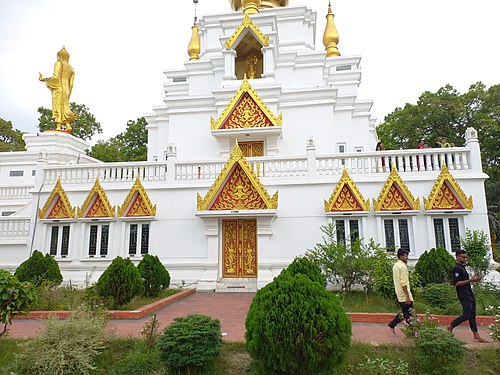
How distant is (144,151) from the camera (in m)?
32.0

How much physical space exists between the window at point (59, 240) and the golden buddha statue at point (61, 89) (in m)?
7.84

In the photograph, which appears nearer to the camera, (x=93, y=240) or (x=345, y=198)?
(x=345, y=198)

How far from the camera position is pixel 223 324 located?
299 inches

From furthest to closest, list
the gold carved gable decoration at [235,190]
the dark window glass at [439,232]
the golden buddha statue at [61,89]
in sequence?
1. the golden buddha statue at [61,89]
2. the gold carved gable decoration at [235,190]
3. the dark window glass at [439,232]

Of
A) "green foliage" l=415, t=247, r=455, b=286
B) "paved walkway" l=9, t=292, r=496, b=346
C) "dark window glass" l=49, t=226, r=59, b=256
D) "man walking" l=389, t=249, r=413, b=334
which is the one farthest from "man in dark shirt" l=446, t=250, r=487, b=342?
"dark window glass" l=49, t=226, r=59, b=256

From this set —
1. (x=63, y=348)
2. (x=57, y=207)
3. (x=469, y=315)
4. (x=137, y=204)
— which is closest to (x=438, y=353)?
(x=469, y=315)

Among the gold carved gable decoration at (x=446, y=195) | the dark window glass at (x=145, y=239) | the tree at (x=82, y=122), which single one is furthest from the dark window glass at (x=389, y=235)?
the tree at (x=82, y=122)

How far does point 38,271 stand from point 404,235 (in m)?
11.0

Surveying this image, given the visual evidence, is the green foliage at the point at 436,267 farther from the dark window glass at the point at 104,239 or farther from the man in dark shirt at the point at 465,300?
the dark window glass at the point at 104,239

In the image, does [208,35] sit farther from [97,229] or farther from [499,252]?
[499,252]

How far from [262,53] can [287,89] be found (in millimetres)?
2125

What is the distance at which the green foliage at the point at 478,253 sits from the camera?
10.3 metres

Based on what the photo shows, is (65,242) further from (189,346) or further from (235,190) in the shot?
(189,346)

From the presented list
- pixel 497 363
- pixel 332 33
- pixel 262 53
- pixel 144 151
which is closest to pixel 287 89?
pixel 262 53
